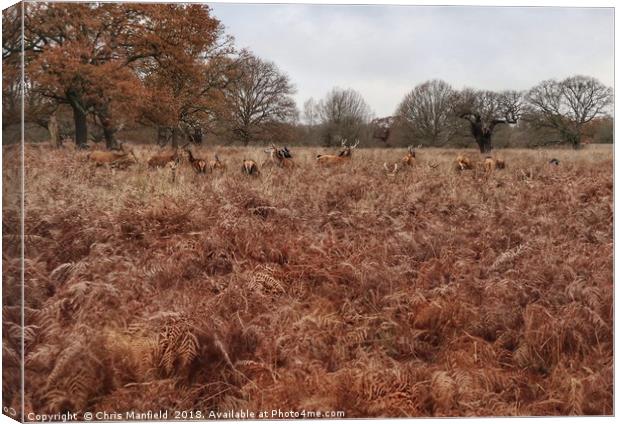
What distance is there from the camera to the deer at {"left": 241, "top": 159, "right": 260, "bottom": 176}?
670cm

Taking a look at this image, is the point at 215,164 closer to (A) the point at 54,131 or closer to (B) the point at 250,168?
(B) the point at 250,168

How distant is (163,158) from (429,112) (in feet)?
8.87

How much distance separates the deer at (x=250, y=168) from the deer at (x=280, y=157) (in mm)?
112

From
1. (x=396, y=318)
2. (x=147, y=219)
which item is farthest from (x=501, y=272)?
(x=147, y=219)

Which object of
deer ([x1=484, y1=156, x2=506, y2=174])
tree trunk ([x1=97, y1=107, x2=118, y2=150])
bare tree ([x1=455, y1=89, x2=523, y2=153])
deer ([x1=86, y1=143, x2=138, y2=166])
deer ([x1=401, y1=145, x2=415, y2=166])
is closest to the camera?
tree trunk ([x1=97, y1=107, x2=118, y2=150])

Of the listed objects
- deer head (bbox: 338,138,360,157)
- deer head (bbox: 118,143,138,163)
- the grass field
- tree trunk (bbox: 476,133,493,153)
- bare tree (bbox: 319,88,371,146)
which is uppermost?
bare tree (bbox: 319,88,371,146)

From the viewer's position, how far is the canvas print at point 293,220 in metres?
5.94

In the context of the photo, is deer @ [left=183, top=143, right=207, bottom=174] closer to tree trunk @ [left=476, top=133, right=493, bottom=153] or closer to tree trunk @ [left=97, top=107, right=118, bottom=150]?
tree trunk @ [left=97, top=107, right=118, bottom=150]

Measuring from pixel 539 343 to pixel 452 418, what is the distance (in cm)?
108

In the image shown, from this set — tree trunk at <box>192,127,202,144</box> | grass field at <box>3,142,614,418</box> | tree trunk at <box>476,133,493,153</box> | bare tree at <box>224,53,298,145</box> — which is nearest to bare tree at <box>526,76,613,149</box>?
grass field at <box>3,142,614,418</box>

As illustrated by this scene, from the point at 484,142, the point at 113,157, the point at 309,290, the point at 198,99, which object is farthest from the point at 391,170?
the point at 113,157

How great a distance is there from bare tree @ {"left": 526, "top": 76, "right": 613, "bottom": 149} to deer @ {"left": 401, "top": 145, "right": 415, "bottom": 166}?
1271 mm

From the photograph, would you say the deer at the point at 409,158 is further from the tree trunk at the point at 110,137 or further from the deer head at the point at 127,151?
the tree trunk at the point at 110,137

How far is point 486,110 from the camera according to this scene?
6.87 m
